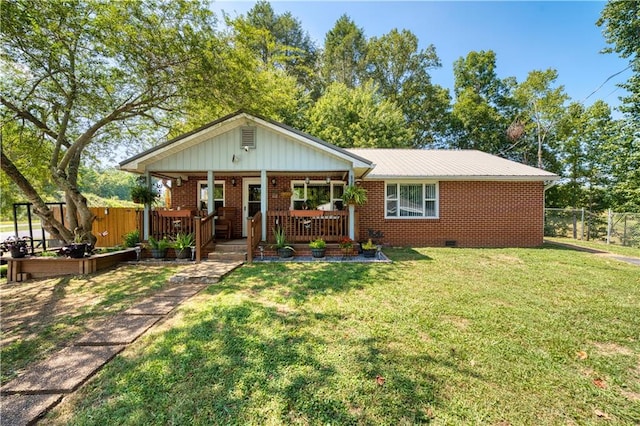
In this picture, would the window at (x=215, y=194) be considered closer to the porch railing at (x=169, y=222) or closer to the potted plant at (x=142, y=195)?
the porch railing at (x=169, y=222)

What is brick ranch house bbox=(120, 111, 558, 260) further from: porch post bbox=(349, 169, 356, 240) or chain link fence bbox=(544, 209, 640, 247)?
chain link fence bbox=(544, 209, 640, 247)

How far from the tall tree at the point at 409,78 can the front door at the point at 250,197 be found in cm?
2008

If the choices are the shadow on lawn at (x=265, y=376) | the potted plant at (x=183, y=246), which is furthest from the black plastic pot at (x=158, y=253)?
the shadow on lawn at (x=265, y=376)

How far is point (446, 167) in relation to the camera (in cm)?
1141

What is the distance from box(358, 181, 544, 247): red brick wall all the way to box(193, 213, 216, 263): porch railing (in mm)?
5559

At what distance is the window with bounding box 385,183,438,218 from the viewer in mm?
10844

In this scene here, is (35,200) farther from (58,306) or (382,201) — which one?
(382,201)

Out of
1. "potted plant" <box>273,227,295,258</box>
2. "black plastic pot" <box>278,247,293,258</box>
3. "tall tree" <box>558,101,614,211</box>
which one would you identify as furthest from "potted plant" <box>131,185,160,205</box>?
"tall tree" <box>558,101,614,211</box>

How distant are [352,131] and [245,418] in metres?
20.3

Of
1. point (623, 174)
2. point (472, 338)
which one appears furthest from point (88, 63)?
point (623, 174)

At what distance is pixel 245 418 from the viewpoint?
2186mm

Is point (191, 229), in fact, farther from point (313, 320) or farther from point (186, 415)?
point (186, 415)

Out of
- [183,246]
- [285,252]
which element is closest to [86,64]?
[183,246]

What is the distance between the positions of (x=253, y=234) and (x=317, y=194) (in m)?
4.02
